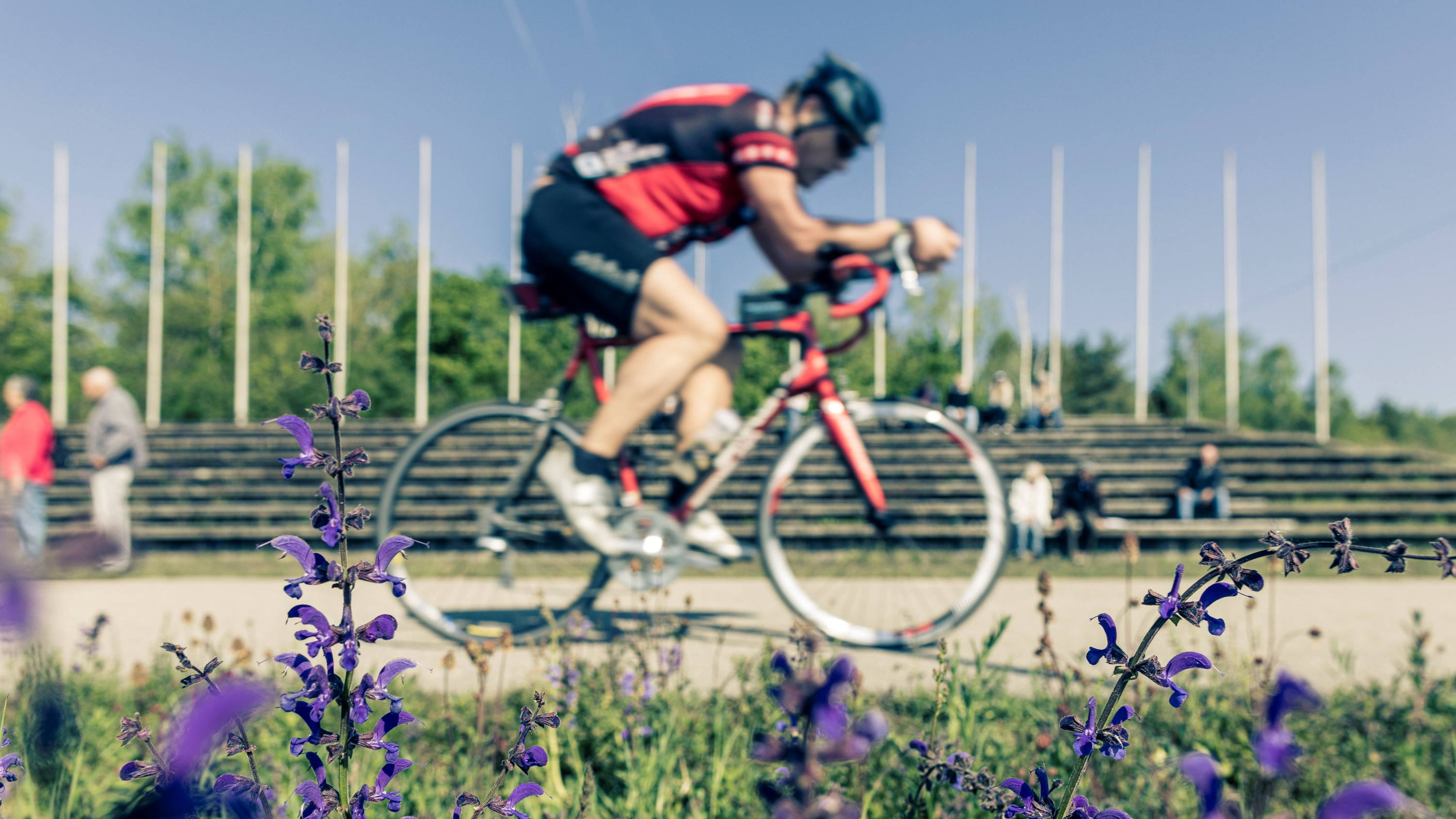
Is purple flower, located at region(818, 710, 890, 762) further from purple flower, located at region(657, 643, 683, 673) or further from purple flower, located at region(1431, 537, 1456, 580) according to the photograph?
purple flower, located at region(657, 643, 683, 673)

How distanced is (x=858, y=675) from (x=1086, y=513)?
9.30 m

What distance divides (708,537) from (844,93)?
1726 mm

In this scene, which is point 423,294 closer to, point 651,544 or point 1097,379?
point 651,544

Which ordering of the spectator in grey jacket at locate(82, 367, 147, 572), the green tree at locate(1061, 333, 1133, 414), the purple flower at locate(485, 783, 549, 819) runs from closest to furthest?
the purple flower at locate(485, 783, 549, 819)
the spectator in grey jacket at locate(82, 367, 147, 572)
the green tree at locate(1061, 333, 1133, 414)

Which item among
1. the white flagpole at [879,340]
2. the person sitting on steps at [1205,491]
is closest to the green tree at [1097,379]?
the white flagpole at [879,340]

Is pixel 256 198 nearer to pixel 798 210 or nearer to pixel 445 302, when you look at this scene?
pixel 445 302

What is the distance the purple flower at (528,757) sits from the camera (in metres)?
0.79

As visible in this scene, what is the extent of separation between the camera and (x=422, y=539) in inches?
142

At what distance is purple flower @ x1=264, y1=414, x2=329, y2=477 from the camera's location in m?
0.70

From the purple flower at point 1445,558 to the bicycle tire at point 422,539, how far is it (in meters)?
3.04

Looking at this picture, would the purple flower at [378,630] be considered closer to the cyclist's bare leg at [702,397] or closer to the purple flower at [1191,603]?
the purple flower at [1191,603]

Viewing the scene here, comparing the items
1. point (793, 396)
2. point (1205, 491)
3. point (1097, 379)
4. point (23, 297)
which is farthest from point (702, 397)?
point (1097, 379)

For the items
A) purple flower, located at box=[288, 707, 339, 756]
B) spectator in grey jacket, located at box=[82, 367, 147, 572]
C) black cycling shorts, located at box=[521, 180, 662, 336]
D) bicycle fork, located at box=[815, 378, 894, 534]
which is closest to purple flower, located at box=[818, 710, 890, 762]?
purple flower, located at box=[288, 707, 339, 756]

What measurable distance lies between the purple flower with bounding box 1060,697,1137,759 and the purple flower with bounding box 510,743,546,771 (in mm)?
443
